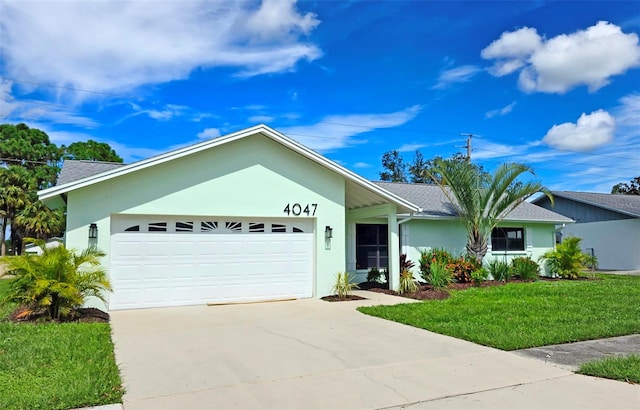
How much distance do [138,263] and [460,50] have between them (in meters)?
12.3

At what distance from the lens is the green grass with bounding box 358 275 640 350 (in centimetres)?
738

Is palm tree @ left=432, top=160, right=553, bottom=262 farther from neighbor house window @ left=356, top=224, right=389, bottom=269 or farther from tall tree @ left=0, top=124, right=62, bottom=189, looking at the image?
tall tree @ left=0, top=124, right=62, bottom=189

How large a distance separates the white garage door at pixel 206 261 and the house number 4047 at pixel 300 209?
325mm

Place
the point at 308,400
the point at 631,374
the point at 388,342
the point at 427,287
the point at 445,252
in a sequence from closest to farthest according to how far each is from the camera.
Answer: the point at 308,400 < the point at 631,374 < the point at 388,342 < the point at 427,287 < the point at 445,252

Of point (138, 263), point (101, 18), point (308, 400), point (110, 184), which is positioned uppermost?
point (101, 18)

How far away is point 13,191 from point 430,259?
32.5m

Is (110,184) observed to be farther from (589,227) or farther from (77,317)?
(589,227)

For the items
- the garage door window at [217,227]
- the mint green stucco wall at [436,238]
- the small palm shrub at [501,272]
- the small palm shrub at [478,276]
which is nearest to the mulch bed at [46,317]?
the garage door window at [217,227]

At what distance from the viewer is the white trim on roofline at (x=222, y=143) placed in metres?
9.71

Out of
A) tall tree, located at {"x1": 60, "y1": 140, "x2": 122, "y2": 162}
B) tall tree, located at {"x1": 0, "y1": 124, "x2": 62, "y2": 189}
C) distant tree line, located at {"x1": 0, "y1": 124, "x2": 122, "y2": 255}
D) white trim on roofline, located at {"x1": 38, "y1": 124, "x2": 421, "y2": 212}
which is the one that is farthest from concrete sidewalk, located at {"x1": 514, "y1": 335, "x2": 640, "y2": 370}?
tall tree, located at {"x1": 60, "y1": 140, "x2": 122, "y2": 162}

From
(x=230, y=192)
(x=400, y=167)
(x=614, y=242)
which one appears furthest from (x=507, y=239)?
(x=400, y=167)

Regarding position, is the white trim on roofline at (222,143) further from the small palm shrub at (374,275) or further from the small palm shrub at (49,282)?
the small palm shrub at (374,275)

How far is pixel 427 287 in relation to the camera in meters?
14.5

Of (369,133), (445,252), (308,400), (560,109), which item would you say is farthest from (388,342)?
(369,133)
